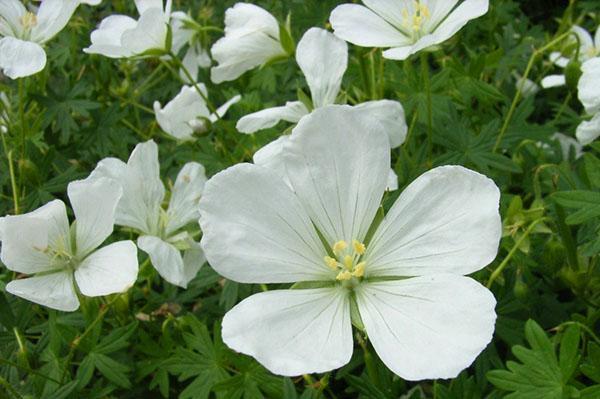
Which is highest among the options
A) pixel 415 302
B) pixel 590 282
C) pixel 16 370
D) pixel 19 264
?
pixel 415 302

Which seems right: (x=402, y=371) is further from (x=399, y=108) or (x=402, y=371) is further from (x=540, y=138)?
(x=540, y=138)

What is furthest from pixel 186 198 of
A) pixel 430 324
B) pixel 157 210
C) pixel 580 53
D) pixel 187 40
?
pixel 580 53

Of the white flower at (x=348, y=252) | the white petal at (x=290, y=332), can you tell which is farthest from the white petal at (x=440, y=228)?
the white petal at (x=290, y=332)

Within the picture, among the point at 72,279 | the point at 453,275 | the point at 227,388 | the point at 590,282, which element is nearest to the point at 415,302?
the point at 453,275

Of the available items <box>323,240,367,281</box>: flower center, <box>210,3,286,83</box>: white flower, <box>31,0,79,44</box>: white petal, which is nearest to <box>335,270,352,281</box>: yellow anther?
<box>323,240,367,281</box>: flower center

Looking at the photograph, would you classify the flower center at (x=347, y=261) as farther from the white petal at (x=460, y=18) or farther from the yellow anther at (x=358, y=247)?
the white petal at (x=460, y=18)

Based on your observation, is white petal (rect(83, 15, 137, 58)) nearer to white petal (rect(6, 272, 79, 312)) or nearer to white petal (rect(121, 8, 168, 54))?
white petal (rect(121, 8, 168, 54))
